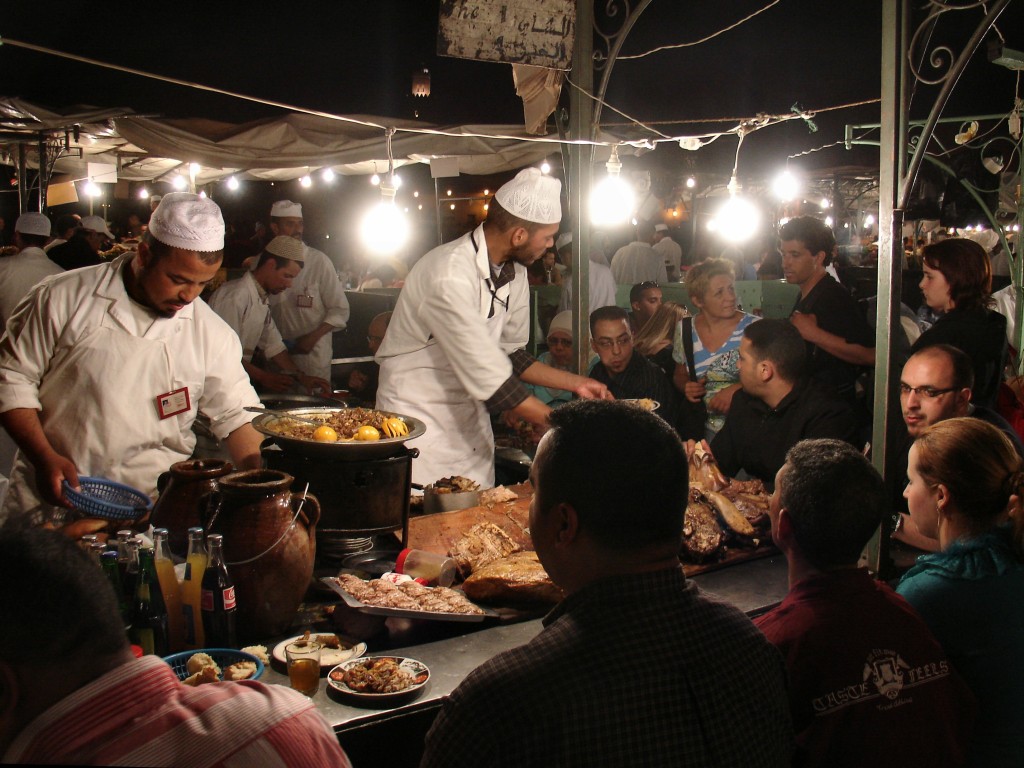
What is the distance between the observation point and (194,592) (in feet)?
8.00

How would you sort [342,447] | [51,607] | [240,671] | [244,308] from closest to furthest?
[51,607] < [240,671] < [342,447] < [244,308]

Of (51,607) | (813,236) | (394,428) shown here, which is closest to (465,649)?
(394,428)

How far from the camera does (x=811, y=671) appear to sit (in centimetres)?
222

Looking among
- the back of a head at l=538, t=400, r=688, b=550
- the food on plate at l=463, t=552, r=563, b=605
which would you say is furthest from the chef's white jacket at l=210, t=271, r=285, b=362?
the back of a head at l=538, t=400, r=688, b=550

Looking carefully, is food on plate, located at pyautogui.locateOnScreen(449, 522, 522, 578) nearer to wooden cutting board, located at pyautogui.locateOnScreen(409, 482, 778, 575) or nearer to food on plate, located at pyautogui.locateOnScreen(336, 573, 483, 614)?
wooden cutting board, located at pyautogui.locateOnScreen(409, 482, 778, 575)

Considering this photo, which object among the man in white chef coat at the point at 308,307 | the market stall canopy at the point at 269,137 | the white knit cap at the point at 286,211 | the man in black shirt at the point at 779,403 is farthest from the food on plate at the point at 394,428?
the white knit cap at the point at 286,211

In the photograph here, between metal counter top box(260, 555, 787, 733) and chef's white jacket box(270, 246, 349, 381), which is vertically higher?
chef's white jacket box(270, 246, 349, 381)

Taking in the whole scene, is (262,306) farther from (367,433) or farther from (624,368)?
(367,433)

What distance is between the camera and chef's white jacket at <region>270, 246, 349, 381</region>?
835cm

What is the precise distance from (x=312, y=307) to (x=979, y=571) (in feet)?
22.7

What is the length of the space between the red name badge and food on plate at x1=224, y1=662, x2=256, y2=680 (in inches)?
69.4

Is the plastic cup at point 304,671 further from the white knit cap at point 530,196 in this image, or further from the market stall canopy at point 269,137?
the market stall canopy at point 269,137

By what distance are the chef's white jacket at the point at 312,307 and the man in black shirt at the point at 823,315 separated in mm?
4465

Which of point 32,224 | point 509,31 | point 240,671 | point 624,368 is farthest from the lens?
point 32,224
